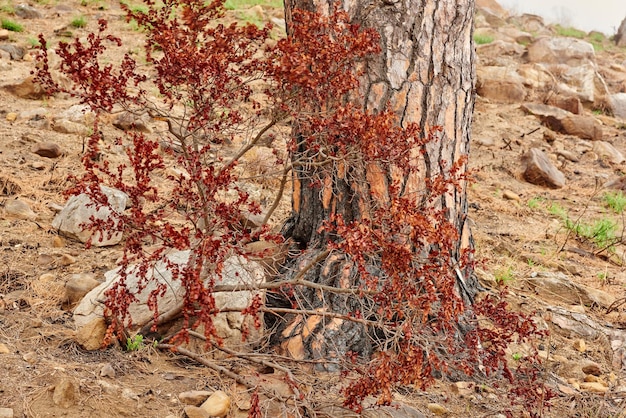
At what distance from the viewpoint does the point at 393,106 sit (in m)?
3.67

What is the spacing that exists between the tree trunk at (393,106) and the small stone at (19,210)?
6.99 ft

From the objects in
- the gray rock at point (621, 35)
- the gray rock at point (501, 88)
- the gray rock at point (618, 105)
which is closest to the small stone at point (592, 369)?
the gray rock at point (501, 88)

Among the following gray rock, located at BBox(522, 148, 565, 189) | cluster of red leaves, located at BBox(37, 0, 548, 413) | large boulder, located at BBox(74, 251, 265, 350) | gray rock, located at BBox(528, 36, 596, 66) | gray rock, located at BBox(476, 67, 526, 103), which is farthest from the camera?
gray rock, located at BBox(528, 36, 596, 66)

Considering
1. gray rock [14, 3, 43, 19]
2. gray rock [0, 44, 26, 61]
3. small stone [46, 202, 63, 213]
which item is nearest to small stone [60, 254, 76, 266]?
small stone [46, 202, 63, 213]

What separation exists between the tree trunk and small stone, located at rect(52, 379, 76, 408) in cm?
126

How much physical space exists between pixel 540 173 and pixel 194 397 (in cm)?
569

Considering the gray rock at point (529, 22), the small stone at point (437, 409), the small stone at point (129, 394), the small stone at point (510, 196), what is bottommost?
the small stone at point (437, 409)

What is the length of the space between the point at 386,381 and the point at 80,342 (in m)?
1.63

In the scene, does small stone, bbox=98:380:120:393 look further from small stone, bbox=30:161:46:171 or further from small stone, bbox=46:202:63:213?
small stone, bbox=30:161:46:171

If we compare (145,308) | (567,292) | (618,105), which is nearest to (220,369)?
(145,308)

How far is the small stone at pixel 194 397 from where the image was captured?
2.95 metres

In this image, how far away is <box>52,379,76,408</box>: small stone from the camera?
8.79 feet

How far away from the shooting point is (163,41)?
272 centimetres

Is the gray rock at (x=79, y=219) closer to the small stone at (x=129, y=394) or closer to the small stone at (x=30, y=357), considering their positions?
the small stone at (x=30, y=357)
